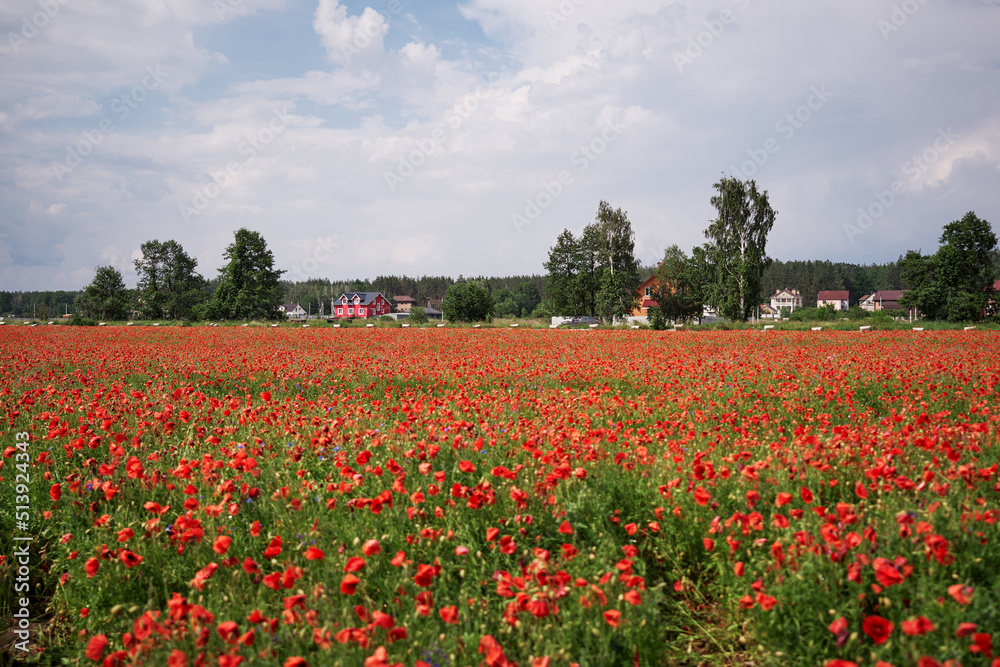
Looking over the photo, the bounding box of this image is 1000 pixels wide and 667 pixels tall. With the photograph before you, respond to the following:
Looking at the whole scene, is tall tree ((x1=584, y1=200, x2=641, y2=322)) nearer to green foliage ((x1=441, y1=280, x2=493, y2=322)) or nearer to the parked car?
the parked car

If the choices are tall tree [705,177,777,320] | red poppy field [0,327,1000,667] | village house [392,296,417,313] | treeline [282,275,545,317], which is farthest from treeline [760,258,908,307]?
red poppy field [0,327,1000,667]

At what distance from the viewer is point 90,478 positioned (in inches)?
176

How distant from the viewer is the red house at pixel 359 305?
427 feet

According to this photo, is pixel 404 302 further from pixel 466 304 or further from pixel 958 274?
pixel 958 274

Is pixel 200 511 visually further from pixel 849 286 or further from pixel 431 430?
pixel 849 286

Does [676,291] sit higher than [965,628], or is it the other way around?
[676,291]

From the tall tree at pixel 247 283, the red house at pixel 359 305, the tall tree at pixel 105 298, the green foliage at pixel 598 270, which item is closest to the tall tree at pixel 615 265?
the green foliage at pixel 598 270

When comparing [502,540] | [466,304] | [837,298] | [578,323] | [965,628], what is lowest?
[502,540]

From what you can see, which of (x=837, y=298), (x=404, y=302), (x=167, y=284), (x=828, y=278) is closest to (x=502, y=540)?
(x=167, y=284)

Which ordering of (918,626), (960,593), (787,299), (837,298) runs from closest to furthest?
(918,626) < (960,593) < (837,298) < (787,299)

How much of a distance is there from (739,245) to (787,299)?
424 ft

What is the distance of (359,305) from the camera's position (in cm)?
13012

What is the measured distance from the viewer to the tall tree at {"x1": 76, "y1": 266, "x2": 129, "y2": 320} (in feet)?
233

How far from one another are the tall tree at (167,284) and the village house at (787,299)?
142971 mm
